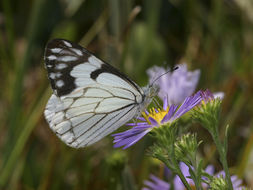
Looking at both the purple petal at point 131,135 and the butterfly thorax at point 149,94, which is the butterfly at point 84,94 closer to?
the butterfly thorax at point 149,94

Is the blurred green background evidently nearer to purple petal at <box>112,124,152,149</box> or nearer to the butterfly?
the butterfly

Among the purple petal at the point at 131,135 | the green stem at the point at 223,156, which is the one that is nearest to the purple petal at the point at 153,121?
the purple petal at the point at 131,135

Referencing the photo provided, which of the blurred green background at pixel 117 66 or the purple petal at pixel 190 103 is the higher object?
the blurred green background at pixel 117 66

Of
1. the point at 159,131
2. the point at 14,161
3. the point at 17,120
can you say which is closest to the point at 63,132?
the point at 159,131

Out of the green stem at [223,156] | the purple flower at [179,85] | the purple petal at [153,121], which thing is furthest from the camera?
the purple flower at [179,85]

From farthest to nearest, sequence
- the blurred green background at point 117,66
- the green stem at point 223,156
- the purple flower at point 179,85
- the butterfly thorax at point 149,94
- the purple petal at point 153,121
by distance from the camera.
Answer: the blurred green background at point 117,66
the purple flower at point 179,85
the butterfly thorax at point 149,94
the purple petal at point 153,121
the green stem at point 223,156

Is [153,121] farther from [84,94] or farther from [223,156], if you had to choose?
[84,94]

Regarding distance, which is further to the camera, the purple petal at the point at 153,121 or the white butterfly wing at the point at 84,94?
the white butterfly wing at the point at 84,94

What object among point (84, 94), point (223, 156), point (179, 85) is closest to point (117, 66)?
point (179, 85)
